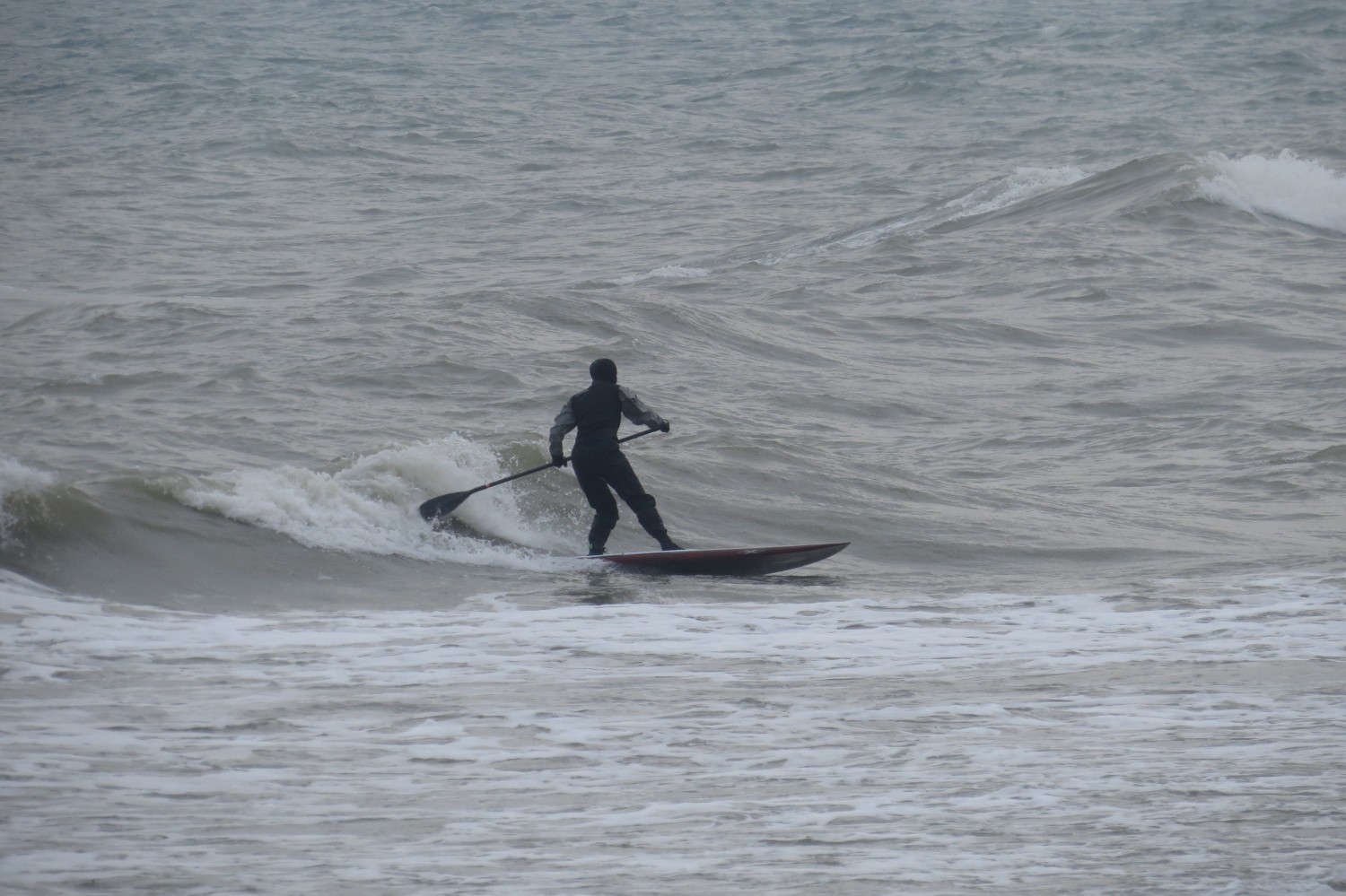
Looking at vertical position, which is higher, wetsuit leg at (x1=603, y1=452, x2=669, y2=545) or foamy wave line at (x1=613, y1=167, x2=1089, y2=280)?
foamy wave line at (x1=613, y1=167, x2=1089, y2=280)

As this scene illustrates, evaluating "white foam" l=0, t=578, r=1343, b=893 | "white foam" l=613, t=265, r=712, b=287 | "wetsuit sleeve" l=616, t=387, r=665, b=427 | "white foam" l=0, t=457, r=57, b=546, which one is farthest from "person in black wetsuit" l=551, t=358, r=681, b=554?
"white foam" l=613, t=265, r=712, b=287

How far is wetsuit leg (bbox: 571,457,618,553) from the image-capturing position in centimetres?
982

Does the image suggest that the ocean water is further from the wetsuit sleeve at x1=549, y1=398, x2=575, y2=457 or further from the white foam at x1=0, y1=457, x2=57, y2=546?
the wetsuit sleeve at x1=549, y1=398, x2=575, y2=457

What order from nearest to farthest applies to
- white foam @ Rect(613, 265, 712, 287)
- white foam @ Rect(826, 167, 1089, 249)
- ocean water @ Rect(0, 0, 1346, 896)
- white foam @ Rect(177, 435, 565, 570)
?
ocean water @ Rect(0, 0, 1346, 896)
white foam @ Rect(177, 435, 565, 570)
white foam @ Rect(613, 265, 712, 287)
white foam @ Rect(826, 167, 1089, 249)

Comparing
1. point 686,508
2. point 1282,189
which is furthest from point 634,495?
point 1282,189

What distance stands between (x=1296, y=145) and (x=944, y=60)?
13858 mm

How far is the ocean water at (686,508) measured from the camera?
5.14 metres

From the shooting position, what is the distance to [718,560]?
9.70 m

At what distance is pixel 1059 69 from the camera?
41.2m

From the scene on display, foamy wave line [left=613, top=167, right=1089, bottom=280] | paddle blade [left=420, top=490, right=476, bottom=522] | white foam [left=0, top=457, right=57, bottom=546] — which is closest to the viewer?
white foam [left=0, top=457, right=57, bottom=546]

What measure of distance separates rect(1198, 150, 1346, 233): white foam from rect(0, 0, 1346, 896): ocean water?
0.10 meters

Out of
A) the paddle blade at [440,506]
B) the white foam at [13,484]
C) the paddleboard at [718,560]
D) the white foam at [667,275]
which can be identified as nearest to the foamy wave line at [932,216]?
the white foam at [667,275]

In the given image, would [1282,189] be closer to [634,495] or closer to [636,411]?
[636,411]

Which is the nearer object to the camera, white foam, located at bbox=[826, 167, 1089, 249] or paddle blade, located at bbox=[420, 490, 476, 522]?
paddle blade, located at bbox=[420, 490, 476, 522]
